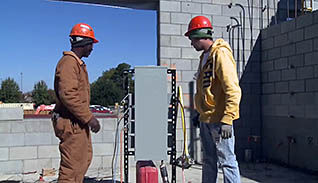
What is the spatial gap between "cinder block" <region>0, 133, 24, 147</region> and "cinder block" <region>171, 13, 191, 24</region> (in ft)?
9.72

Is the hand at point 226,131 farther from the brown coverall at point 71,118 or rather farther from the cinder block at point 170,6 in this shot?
the cinder block at point 170,6

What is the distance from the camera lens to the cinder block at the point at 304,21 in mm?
4371

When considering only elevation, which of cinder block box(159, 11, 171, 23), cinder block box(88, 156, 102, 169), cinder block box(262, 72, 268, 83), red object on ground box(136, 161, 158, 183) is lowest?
cinder block box(88, 156, 102, 169)

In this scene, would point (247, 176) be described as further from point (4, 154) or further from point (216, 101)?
point (4, 154)

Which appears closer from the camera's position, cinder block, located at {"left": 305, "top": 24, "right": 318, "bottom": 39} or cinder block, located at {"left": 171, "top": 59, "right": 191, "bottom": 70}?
cinder block, located at {"left": 305, "top": 24, "right": 318, "bottom": 39}

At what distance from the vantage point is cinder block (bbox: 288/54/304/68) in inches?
179

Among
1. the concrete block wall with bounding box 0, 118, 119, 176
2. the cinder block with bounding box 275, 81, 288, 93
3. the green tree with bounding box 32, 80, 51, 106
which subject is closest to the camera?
the concrete block wall with bounding box 0, 118, 119, 176

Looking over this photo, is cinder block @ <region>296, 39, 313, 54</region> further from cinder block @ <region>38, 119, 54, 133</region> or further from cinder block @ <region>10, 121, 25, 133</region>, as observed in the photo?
cinder block @ <region>10, 121, 25, 133</region>

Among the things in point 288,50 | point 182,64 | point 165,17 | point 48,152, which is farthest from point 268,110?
point 48,152

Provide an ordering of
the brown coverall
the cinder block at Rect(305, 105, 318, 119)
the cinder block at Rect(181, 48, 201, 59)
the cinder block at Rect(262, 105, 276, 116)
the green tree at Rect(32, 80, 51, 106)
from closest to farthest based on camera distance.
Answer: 1. the brown coverall
2. the cinder block at Rect(305, 105, 318, 119)
3. the cinder block at Rect(181, 48, 201, 59)
4. the cinder block at Rect(262, 105, 276, 116)
5. the green tree at Rect(32, 80, 51, 106)

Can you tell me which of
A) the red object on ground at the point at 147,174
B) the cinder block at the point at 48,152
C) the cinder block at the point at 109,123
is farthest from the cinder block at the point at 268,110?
the cinder block at the point at 48,152

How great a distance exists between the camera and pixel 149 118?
3.00 m

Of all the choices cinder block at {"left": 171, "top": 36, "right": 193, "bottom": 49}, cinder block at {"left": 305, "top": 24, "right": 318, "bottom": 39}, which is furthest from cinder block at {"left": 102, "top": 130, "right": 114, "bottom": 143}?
cinder block at {"left": 305, "top": 24, "right": 318, "bottom": 39}

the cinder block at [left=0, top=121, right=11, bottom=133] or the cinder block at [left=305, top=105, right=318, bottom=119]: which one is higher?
the cinder block at [left=305, top=105, right=318, bottom=119]
